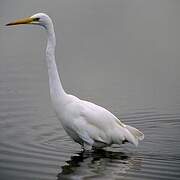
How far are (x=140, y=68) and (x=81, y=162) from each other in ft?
36.1

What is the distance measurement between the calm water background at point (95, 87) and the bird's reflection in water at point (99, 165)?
2 cm

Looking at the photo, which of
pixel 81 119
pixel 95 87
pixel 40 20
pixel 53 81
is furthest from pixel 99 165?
pixel 95 87

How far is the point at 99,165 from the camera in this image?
38.8 ft

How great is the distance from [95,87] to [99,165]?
7254 mm

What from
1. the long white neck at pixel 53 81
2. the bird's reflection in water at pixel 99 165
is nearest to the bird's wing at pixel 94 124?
the bird's reflection in water at pixel 99 165

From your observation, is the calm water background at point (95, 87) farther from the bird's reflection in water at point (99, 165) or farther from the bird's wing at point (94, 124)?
the bird's wing at point (94, 124)

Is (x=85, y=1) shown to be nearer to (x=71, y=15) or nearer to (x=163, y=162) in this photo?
(x=71, y=15)

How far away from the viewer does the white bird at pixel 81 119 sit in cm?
1238

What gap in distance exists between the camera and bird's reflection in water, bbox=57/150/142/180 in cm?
1118

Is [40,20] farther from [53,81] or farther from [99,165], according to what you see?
[99,165]

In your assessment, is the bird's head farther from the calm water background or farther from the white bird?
the calm water background

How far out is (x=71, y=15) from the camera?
123 feet

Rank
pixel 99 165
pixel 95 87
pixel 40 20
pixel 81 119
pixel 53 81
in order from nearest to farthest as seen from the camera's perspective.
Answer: pixel 99 165, pixel 81 119, pixel 53 81, pixel 40 20, pixel 95 87

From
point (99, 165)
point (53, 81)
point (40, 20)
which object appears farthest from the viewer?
point (40, 20)
